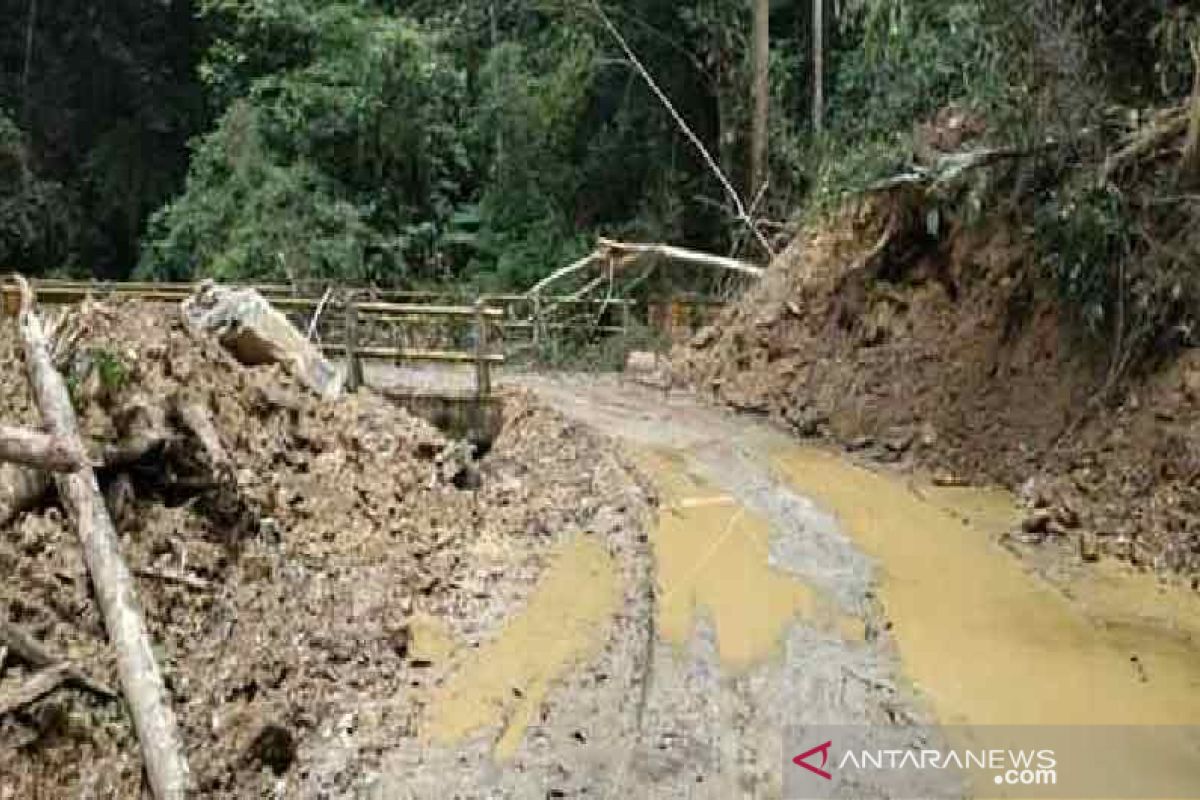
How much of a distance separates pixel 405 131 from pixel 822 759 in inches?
668

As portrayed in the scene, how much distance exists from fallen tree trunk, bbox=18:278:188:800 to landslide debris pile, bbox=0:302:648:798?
0.12 meters

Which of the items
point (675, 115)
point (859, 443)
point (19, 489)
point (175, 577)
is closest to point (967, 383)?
point (859, 443)

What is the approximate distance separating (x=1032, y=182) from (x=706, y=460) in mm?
3647

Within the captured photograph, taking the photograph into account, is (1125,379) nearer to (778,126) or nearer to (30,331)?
(30,331)

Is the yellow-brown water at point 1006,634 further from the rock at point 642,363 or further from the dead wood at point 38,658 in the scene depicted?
the rock at point 642,363

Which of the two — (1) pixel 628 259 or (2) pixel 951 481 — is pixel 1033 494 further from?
(1) pixel 628 259

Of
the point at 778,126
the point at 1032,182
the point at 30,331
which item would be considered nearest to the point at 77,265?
the point at 778,126

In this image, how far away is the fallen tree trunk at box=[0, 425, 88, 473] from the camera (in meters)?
5.97

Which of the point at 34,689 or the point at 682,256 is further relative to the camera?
the point at 682,256

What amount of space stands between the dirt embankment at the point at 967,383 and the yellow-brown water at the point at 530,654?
3.26 metres

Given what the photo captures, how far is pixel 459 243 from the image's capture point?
2117cm

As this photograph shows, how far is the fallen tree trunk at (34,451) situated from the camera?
5973mm

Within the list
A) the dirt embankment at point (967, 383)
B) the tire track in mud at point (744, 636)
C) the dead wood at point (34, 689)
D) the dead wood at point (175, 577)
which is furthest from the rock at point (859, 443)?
the dead wood at point (34, 689)

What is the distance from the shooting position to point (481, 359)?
1228 cm
